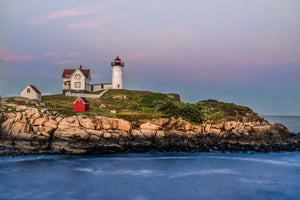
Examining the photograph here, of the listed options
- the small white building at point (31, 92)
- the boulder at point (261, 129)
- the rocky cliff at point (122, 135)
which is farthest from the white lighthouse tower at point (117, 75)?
the boulder at point (261, 129)

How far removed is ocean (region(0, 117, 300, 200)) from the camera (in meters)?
25.5

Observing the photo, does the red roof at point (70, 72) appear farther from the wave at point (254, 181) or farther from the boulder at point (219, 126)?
the wave at point (254, 181)

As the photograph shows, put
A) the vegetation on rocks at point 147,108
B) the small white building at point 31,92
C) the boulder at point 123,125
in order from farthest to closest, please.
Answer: the small white building at point 31,92 < the vegetation on rocks at point 147,108 < the boulder at point 123,125

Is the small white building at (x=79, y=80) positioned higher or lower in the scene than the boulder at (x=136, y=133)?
higher

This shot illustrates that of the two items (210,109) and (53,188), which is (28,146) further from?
(210,109)

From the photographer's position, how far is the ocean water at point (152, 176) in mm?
25500

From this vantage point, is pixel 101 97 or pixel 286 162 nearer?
pixel 286 162

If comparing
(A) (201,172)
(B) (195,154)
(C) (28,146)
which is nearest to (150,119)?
(B) (195,154)

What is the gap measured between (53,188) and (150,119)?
73.6ft

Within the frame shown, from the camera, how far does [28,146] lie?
3756 cm

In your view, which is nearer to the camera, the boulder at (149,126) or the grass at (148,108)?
the boulder at (149,126)

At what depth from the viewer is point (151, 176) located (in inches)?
1208

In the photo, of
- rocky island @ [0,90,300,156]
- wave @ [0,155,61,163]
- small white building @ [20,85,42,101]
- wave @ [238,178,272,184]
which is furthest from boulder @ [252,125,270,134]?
small white building @ [20,85,42,101]

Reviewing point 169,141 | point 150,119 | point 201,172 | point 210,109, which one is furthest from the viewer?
point 210,109
